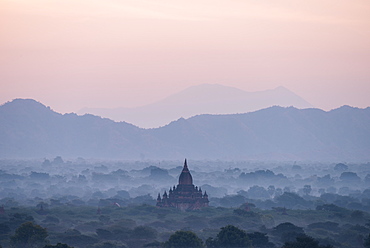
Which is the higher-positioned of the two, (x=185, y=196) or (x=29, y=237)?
(x=185, y=196)

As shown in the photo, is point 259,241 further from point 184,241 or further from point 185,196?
point 185,196

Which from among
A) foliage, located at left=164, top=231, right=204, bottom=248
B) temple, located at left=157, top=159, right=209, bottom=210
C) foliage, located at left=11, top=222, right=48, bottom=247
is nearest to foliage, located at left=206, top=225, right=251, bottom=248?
foliage, located at left=164, top=231, right=204, bottom=248

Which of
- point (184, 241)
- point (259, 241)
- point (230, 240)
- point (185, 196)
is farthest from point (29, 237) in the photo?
point (185, 196)

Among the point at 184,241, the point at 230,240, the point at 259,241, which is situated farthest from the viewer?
the point at 259,241

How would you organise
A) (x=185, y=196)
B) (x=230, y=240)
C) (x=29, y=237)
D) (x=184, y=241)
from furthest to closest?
(x=185, y=196)
(x=29, y=237)
(x=230, y=240)
(x=184, y=241)

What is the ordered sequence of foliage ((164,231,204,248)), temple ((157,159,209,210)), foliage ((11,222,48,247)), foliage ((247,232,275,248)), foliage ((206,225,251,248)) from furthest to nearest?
temple ((157,159,209,210)) → foliage ((11,222,48,247)) → foliage ((247,232,275,248)) → foliage ((206,225,251,248)) → foliage ((164,231,204,248))

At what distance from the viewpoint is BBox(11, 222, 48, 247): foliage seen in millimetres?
94000

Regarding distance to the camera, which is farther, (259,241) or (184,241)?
(259,241)

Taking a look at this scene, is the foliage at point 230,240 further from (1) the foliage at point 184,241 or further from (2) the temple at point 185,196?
(2) the temple at point 185,196

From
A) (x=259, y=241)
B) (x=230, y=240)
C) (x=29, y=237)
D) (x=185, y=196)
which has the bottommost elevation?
(x=29, y=237)

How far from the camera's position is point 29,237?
94.5 m

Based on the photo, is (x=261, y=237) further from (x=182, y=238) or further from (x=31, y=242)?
(x=31, y=242)

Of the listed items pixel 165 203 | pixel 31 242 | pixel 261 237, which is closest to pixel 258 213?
pixel 165 203

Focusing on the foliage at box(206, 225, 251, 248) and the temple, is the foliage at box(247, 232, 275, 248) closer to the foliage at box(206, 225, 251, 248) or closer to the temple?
the foliage at box(206, 225, 251, 248)
